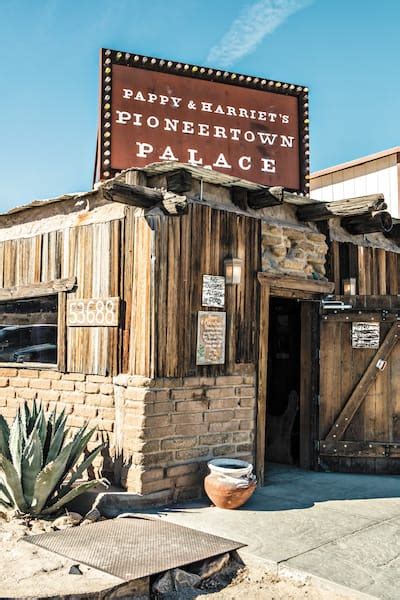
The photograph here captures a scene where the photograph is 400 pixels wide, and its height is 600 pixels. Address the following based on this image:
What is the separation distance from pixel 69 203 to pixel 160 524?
389cm

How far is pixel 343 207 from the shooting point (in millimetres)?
7469

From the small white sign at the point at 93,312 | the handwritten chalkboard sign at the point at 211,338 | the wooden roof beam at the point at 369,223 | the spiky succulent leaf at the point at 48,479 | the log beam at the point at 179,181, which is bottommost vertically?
the spiky succulent leaf at the point at 48,479

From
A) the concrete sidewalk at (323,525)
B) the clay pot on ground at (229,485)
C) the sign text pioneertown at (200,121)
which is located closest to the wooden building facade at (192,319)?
the clay pot on ground at (229,485)

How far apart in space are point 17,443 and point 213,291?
2499mm

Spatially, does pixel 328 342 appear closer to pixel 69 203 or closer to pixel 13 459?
pixel 69 203

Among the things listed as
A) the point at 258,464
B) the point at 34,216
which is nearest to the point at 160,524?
the point at 258,464

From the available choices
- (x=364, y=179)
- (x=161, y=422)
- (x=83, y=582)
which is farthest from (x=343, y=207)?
(x=364, y=179)

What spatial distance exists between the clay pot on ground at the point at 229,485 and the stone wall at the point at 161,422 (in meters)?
0.37

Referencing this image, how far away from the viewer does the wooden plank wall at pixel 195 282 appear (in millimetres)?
6375

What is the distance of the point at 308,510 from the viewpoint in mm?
6156

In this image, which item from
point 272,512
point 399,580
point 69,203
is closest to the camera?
point 399,580

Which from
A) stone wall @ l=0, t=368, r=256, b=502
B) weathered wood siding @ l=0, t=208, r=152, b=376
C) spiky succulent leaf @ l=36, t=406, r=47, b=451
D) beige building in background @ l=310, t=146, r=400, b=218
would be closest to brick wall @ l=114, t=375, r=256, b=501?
stone wall @ l=0, t=368, r=256, b=502

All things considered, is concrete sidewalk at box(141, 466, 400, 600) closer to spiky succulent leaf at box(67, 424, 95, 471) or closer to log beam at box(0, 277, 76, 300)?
spiky succulent leaf at box(67, 424, 95, 471)

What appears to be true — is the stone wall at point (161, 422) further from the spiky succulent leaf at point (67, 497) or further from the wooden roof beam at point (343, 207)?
the wooden roof beam at point (343, 207)
